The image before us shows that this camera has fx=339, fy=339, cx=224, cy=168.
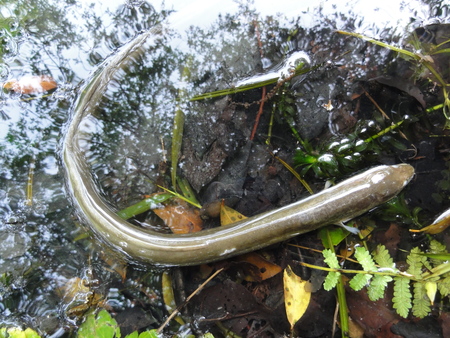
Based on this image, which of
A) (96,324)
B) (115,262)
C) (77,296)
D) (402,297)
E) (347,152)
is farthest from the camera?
(115,262)

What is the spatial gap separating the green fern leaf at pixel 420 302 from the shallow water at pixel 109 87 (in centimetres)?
184

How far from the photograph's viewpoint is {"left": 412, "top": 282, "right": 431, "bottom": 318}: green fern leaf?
2652mm

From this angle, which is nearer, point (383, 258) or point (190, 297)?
point (383, 258)

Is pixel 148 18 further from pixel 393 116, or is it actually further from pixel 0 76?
pixel 393 116

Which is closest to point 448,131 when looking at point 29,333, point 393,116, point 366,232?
point 393,116

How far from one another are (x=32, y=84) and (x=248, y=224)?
8.89 ft

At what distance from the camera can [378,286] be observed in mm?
2654

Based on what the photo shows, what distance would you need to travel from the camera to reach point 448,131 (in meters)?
3.16

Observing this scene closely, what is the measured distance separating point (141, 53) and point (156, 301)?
259 centimetres

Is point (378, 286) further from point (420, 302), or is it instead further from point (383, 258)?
point (420, 302)

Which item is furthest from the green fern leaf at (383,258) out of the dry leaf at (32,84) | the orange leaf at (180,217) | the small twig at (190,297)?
the dry leaf at (32,84)

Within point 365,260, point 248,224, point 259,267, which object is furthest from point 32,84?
point 365,260

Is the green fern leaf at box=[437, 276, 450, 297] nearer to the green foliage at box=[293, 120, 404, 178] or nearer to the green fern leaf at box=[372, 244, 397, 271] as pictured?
the green fern leaf at box=[372, 244, 397, 271]

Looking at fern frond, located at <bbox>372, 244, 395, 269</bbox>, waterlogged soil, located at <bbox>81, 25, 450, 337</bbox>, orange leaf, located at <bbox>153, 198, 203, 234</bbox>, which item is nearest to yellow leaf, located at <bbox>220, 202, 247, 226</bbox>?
waterlogged soil, located at <bbox>81, 25, 450, 337</bbox>
